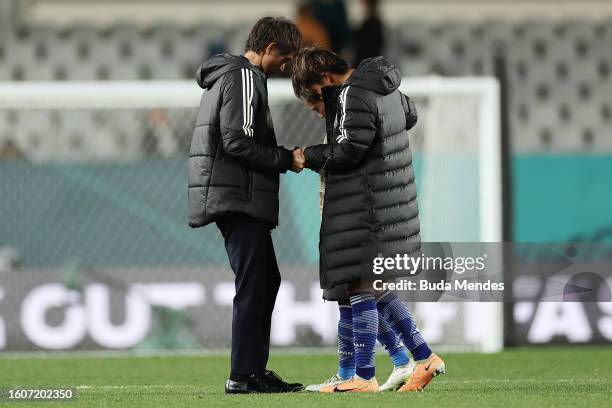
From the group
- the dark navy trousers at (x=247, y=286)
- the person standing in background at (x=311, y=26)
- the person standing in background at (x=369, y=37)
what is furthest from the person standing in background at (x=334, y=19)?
the dark navy trousers at (x=247, y=286)

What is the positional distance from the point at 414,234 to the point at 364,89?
57cm

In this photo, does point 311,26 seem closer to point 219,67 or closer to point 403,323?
point 219,67

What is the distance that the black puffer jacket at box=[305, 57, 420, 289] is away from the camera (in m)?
4.78

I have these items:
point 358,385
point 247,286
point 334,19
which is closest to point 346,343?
point 358,385

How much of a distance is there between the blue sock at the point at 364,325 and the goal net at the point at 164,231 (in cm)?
269

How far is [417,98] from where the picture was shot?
26.1 ft

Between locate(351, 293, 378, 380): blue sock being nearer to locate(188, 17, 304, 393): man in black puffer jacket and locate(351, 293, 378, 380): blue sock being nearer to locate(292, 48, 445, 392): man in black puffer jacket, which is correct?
locate(292, 48, 445, 392): man in black puffer jacket

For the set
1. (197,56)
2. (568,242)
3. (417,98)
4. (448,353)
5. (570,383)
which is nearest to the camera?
(570,383)

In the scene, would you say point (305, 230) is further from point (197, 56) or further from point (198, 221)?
point (197, 56)

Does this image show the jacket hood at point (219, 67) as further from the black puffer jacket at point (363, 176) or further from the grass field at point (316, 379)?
the grass field at point (316, 379)

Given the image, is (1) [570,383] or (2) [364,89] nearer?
(2) [364,89]

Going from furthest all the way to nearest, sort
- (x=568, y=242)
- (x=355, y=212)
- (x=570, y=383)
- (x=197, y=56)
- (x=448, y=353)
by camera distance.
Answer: (x=197, y=56) < (x=568, y=242) < (x=448, y=353) < (x=570, y=383) < (x=355, y=212)

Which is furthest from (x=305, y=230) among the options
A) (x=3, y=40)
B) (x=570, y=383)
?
(x=3, y=40)

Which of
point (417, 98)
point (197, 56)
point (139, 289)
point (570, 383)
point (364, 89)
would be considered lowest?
point (570, 383)
